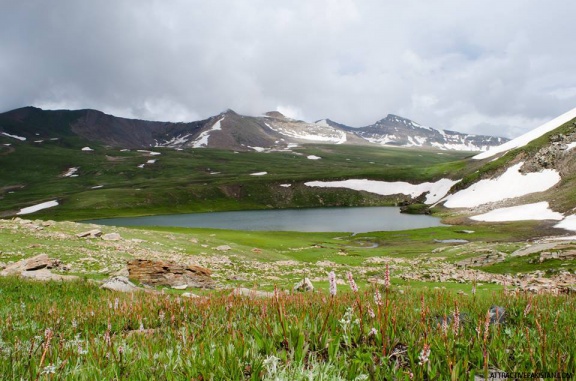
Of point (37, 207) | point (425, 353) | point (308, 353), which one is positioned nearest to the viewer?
point (425, 353)

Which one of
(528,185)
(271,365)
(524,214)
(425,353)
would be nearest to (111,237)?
(271,365)

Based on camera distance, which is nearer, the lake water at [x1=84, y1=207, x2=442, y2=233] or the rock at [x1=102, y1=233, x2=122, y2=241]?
the rock at [x1=102, y1=233, x2=122, y2=241]

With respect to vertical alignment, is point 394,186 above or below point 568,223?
above

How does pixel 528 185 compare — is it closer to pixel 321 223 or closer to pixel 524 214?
pixel 524 214

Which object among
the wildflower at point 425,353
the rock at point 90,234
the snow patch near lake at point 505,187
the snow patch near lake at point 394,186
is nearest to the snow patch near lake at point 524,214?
the snow patch near lake at point 505,187

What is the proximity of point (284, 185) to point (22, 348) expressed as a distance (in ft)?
617

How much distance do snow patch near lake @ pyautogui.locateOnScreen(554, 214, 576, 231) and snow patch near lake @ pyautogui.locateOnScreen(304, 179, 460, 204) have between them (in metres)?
83.8

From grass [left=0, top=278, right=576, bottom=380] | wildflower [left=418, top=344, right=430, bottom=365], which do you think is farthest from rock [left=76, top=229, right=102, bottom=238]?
wildflower [left=418, top=344, right=430, bottom=365]

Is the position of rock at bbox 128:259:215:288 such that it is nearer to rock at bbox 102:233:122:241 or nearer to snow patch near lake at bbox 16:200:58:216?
rock at bbox 102:233:122:241

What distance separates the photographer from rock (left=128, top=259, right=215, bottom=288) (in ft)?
76.6

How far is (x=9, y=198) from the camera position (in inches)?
7480

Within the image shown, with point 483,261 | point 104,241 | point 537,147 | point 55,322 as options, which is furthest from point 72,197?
point 537,147

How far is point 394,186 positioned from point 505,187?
6148 cm

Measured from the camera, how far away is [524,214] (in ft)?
313
